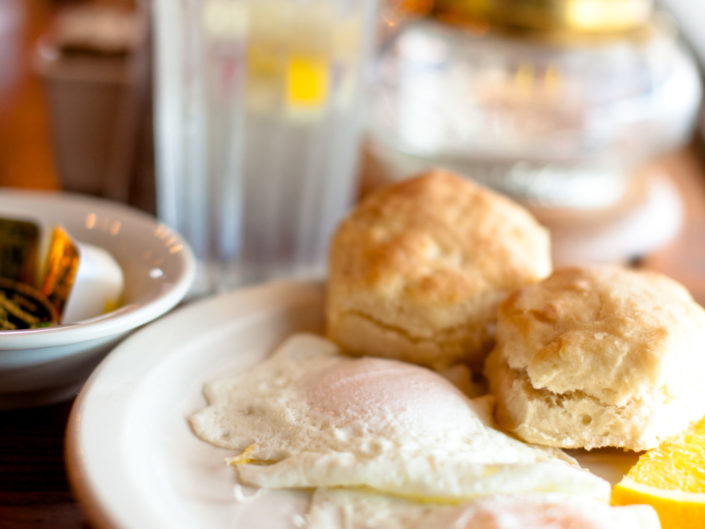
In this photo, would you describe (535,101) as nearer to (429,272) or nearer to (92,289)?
(429,272)

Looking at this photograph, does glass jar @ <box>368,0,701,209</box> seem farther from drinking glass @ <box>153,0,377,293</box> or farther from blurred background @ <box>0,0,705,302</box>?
drinking glass @ <box>153,0,377,293</box>

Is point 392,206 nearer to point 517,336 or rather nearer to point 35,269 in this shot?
point 517,336

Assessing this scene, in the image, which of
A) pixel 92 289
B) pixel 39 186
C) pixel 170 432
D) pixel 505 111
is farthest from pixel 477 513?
pixel 39 186

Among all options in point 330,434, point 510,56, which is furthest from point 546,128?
point 330,434

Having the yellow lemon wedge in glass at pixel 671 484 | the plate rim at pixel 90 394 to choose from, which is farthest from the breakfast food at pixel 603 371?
the plate rim at pixel 90 394

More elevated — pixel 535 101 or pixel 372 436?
pixel 535 101

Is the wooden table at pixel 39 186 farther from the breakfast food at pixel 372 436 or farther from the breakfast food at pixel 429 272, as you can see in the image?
the breakfast food at pixel 429 272
